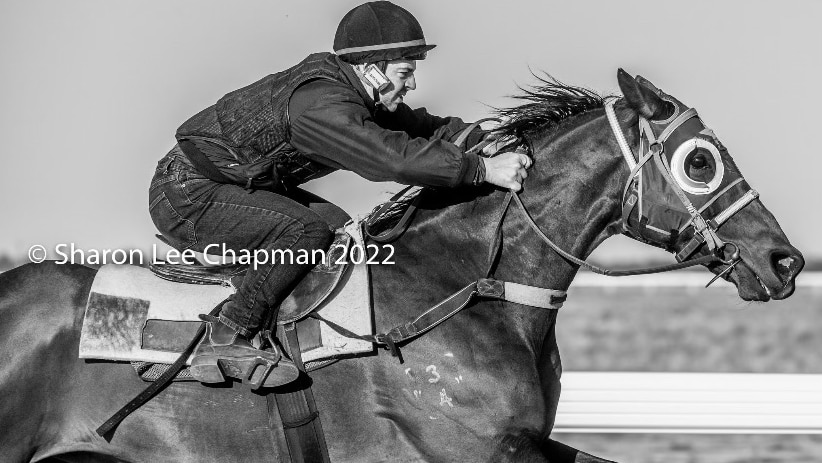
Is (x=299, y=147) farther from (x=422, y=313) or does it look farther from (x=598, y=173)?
(x=598, y=173)

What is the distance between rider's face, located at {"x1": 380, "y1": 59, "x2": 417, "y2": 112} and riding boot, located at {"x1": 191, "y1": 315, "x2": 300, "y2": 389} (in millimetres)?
1151

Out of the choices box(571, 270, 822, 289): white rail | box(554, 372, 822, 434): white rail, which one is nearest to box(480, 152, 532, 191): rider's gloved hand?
box(554, 372, 822, 434): white rail

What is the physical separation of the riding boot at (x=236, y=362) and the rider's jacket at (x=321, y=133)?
752 mm

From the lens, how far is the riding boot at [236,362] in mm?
4754

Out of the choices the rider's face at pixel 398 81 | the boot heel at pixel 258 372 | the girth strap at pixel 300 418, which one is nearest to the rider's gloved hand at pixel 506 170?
the rider's face at pixel 398 81

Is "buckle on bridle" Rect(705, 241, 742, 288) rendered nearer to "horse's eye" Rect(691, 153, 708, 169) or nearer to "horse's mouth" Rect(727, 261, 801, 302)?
"horse's mouth" Rect(727, 261, 801, 302)

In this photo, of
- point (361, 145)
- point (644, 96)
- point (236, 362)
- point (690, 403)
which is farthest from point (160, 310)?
point (690, 403)

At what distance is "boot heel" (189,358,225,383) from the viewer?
478 cm

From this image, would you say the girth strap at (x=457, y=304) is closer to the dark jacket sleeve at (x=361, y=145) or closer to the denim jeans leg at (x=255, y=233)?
the denim jeans leg at (x=255, y=233)

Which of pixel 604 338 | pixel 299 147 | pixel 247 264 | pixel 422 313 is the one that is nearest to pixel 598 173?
pixel 422 313

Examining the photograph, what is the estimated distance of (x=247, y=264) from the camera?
508 cm

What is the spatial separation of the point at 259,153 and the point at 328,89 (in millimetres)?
468

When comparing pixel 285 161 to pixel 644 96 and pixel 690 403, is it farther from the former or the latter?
pixel 690 403

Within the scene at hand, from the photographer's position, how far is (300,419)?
15.8 feet
